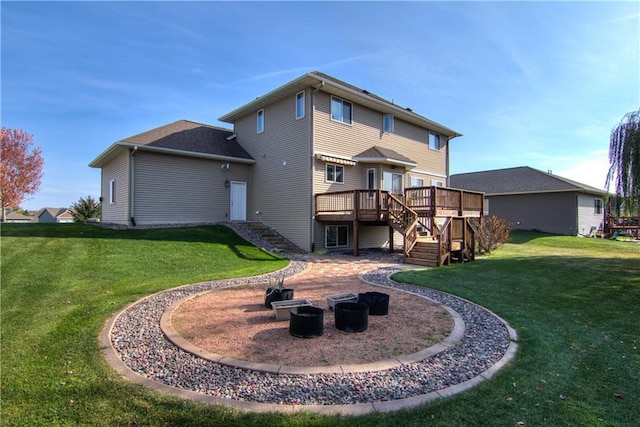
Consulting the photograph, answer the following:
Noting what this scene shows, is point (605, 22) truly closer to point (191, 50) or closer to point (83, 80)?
point (191, 50)

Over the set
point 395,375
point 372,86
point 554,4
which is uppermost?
point 372,86

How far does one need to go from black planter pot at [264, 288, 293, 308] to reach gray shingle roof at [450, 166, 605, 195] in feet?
87.1

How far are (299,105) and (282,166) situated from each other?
2885 millimetres

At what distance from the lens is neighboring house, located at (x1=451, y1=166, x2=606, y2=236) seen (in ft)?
81.5

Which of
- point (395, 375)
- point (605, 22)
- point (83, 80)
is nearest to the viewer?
point (395, 375)

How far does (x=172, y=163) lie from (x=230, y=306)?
11123 mm

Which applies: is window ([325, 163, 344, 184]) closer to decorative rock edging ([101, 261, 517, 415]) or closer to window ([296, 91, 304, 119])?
window ([296, 91, 304, 119])

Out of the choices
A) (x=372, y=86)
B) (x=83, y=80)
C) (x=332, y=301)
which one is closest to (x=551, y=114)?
(x=372, y=86)

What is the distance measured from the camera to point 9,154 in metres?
30.2

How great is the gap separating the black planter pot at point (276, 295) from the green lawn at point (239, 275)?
251 cm

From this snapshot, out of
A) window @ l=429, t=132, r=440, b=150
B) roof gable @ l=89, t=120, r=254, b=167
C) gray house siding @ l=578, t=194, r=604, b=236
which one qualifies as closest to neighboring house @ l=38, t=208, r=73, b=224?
roof gable @ l=89, t=120, r=254, b=167

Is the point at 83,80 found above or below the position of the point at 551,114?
above

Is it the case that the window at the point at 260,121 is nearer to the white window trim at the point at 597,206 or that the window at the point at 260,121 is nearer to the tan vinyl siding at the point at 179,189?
the tan vinyl siding at the point at 179,189

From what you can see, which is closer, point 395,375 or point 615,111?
point 395,375
